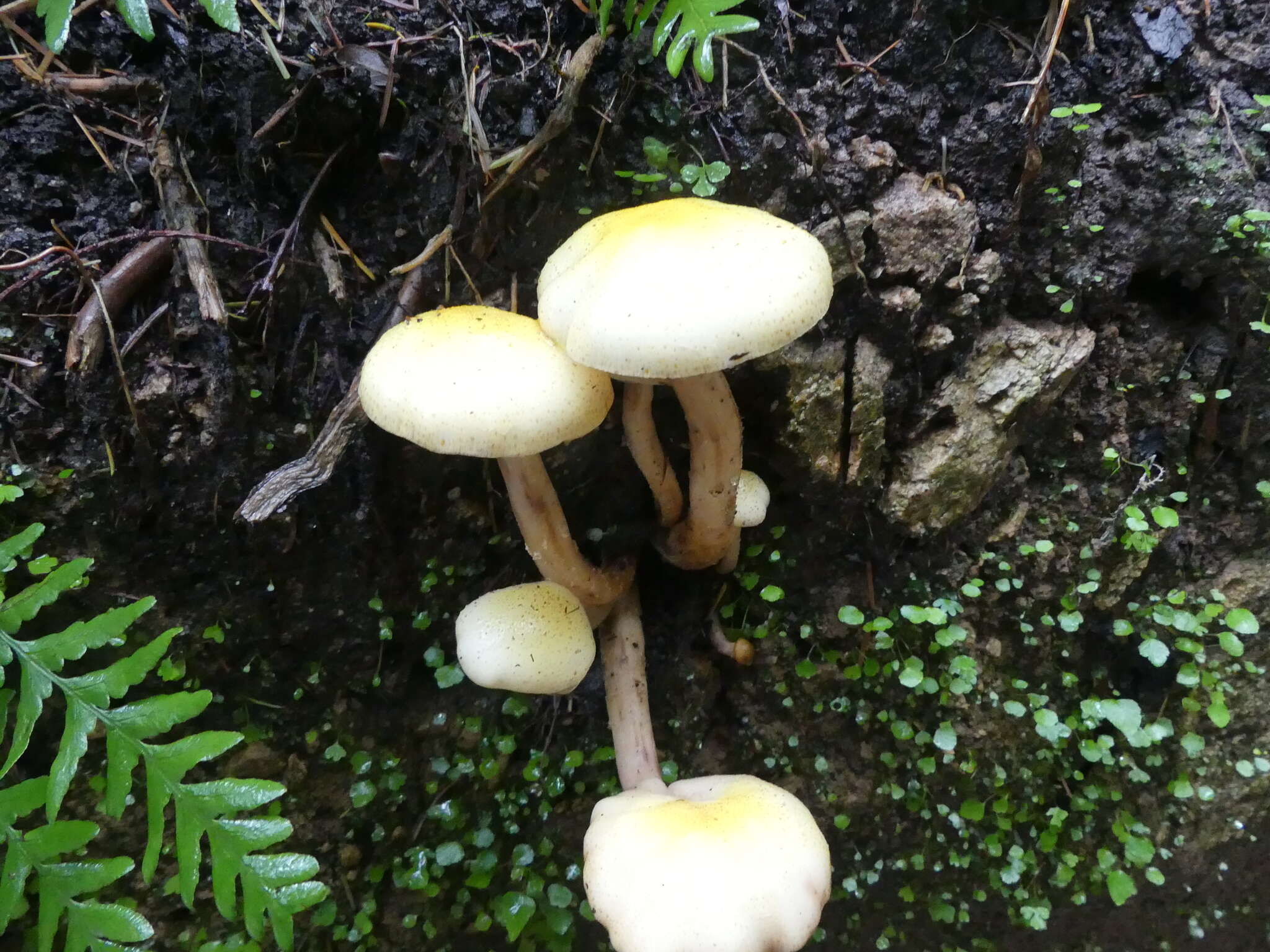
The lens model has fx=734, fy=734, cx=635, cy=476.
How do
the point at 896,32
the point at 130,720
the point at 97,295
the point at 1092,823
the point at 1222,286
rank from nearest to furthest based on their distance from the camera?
the point at 130,720 → the point at 97,295 → the point at 896,32 → the point at 1222,286 → the point at 1092,823

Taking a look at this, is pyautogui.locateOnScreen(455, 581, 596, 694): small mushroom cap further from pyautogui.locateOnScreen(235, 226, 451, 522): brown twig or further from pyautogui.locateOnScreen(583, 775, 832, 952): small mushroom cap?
pyautogui.locateOnScreen(235, 226, 451, 522): brown twig

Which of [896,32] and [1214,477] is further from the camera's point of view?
[1214,477]

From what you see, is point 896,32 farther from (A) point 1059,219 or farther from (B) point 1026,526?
(B) point 1026,526

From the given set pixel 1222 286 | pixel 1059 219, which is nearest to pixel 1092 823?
pixel 1222 286

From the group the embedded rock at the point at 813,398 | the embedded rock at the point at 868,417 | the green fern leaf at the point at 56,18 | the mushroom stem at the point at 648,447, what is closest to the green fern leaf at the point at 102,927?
the mushroom stem at the point at 648,447

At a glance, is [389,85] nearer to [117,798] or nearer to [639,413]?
[639,413]

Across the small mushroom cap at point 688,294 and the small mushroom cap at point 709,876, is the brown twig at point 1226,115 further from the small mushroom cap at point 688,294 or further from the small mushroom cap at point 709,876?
the small mushroom cap at point 709,876
